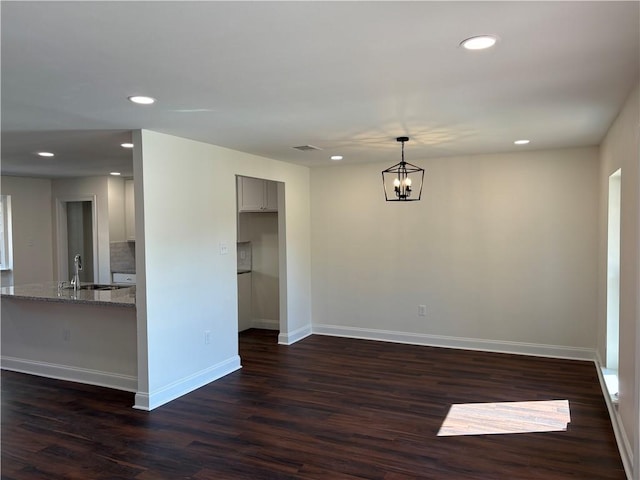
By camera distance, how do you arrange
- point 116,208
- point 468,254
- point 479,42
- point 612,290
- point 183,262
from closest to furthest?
1. point 479,42
2. point 612,290
3. point 183,262
4. point 468,254
5. point 116,208

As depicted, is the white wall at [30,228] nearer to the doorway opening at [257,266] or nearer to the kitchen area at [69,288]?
the kitchen area at [69,288]

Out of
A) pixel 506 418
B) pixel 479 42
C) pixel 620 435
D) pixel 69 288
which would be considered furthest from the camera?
pixel 69 288

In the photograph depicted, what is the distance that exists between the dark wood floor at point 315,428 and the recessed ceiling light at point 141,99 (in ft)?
7.59

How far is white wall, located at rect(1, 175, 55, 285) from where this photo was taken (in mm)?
7500

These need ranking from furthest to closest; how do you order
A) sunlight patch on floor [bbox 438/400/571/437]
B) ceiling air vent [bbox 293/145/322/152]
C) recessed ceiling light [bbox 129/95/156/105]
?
ceiling air vent [bbox 293/145/322/152] → sunlight patch on floor [bbox 438/400/571/437] → recessed ceiling light [bbox 129/95/156/105]

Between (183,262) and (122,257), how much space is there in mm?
3858

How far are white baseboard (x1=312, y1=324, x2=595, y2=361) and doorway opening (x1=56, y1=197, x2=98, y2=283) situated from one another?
4.25m

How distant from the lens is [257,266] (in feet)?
23.5

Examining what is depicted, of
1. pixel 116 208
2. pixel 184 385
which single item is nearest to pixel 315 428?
pixel 184 385

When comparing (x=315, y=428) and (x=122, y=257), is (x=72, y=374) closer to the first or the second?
(x=315, y=428)

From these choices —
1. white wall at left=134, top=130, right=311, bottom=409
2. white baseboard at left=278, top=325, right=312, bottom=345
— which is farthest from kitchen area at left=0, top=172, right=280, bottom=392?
white baseboard at left=278, top=325, right=312, bottom=345

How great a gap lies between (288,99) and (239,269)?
14.6 feet

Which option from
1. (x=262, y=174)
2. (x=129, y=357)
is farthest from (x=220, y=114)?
(x=129, y=357)

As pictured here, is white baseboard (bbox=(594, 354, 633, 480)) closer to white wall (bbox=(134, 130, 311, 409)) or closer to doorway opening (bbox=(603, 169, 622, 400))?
doorway opening (bbox=(603, 169, 622, 400))
